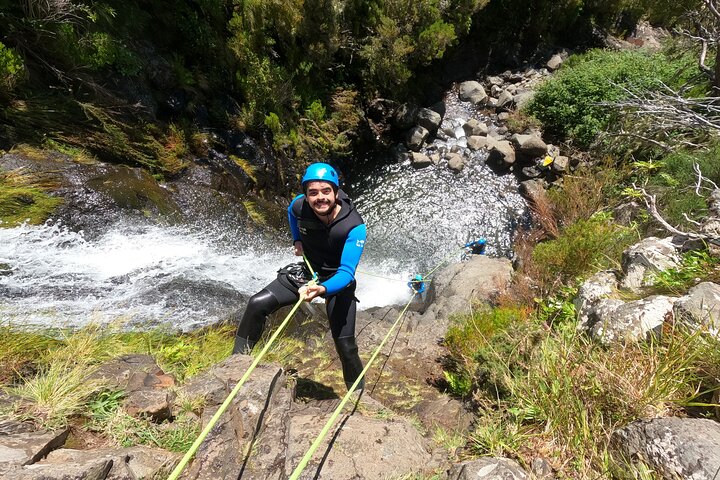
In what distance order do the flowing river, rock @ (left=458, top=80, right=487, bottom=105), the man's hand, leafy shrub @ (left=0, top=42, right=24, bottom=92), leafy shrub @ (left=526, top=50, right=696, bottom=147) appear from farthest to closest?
rock @ (left=458, top=80, right=487, bottom=105)
leafy shrub @ (left=526, top=50, right=696, bottom=147)
leafy shrub @ (left=0, top=42, right=24, bottom=92)
the flowing river
the man's hand

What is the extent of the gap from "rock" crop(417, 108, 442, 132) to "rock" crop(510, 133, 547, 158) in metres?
2.48

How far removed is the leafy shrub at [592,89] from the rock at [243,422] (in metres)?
9.89

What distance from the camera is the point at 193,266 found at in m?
5.59

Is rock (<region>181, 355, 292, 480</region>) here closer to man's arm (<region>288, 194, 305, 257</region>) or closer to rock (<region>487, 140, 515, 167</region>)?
man's arm (<region>288, 194, 305, 257</region>)

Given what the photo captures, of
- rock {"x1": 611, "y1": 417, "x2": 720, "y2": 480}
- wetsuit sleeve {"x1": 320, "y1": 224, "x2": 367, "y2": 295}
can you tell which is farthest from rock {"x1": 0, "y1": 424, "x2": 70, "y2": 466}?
rock {"x1": 611, "y1": 417, "x2": 720, "y2": 480}

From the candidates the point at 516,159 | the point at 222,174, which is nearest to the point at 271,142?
the point at 222,174

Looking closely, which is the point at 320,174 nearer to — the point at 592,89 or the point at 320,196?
the point at 320,196

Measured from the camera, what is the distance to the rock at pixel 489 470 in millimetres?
2176

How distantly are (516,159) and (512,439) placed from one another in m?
9.39

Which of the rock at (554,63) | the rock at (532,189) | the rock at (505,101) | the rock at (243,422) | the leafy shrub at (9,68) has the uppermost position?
the leafy shrub at (9,68)

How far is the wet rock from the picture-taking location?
10859 millimetres

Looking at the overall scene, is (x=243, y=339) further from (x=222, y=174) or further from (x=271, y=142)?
(x=271, y=142)

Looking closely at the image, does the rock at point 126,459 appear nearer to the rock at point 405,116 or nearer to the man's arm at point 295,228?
the man's arm at point 295,228

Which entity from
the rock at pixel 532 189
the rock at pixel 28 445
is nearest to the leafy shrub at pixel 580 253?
the rock at pixel 532 189
